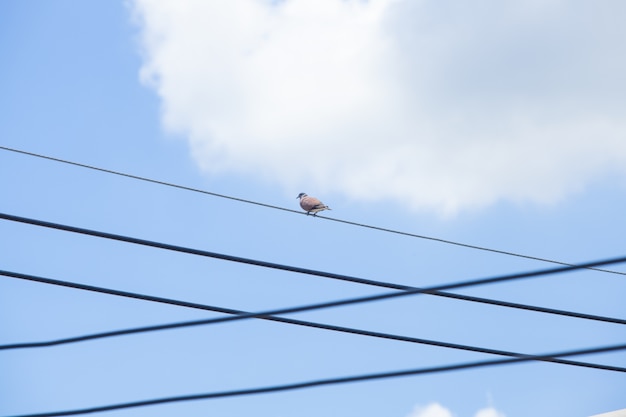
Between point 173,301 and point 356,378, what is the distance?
131 centimetres

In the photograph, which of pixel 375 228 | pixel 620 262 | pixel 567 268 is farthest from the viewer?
pixel 375 228

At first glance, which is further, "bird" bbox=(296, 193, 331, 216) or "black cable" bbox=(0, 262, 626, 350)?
"bird" bbox=(296, 193, 331, 216)

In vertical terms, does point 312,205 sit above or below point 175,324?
above

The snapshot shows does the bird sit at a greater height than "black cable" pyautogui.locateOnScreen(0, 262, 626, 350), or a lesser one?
greater

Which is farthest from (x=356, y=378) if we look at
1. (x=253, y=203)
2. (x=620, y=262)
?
(x=253, y=203)

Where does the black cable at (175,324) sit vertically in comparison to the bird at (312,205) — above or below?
below

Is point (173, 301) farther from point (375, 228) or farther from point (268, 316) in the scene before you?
point (375, 228)

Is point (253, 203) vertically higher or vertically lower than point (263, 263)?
higher

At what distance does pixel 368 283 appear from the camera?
20.3 ft

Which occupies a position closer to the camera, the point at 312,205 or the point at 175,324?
the point at 175,324

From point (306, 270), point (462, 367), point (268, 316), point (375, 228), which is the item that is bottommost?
point (462, 367)

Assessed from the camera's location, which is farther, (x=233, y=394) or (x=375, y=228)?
(x=375, y=228)

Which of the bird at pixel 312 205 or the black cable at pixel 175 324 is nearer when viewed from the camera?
the black cable at pixel 175 324

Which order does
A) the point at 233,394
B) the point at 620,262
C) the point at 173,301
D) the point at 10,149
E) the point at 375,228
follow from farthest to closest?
the point at 375,228 → the point at 10,149 → the point at 173,301 → the point at 233,394 → the point at 620,262
